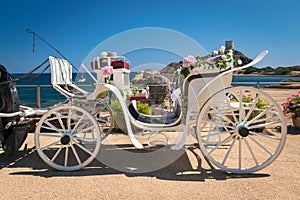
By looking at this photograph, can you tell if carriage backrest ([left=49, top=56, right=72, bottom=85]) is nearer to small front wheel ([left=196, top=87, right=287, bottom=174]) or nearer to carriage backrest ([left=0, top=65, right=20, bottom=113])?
carriage backrest ([left=0, top=65, right=20, bottom=113])

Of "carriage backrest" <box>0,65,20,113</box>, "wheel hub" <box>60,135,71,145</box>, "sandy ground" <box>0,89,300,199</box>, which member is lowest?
"sandy ground" <box>0,89,300,199</box>

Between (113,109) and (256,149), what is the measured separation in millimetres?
2280

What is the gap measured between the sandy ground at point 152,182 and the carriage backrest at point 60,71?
3.50 feet

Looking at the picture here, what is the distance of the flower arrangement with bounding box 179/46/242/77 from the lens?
2.97 metres

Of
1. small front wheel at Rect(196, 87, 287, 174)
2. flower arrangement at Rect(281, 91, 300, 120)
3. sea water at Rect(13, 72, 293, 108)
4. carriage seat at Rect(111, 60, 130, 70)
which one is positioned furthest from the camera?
flower arrangement at Rect(281, 91, 300, 120)

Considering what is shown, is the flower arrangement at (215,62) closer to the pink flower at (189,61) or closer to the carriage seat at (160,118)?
the pink flower at (189,61)

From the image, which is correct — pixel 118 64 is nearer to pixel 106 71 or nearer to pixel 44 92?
pixel 106 71

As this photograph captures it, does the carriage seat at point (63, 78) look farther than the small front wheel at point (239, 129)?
Yes

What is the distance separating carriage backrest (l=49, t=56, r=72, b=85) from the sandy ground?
1.07 meters

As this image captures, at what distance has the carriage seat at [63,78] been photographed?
3420mm

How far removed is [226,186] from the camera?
2.53 m

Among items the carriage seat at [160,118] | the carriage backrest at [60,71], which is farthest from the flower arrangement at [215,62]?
the carriage backrest at [60,71]

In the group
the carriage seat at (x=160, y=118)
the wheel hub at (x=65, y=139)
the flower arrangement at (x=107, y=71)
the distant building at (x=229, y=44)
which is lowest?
the wheel hub at (x=65, y=139)

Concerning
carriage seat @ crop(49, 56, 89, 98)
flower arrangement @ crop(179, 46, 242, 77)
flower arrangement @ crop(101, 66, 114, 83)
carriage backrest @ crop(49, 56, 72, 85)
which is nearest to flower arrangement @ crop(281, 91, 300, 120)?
flower arrangement @ crop(179, 46, 242, 77)
